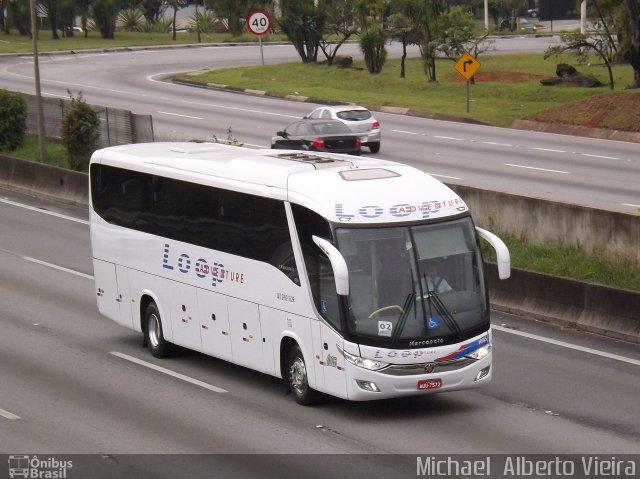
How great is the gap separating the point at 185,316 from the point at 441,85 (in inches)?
1641

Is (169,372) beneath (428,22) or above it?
beneath

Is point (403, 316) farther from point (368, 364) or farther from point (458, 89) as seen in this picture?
point (458, 89)

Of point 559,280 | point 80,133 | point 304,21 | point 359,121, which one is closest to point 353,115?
point 359,121

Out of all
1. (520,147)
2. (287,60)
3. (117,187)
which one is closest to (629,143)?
(520,147)

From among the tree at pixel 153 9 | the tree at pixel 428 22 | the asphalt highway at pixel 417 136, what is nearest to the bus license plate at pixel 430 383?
the asphalt highway at pixel 417 136

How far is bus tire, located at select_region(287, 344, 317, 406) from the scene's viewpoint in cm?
1452

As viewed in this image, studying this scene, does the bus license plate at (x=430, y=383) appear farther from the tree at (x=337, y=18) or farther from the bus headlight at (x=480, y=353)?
the tree at (x=337, y=18)

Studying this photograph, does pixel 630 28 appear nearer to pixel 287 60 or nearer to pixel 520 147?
pixel 520 147

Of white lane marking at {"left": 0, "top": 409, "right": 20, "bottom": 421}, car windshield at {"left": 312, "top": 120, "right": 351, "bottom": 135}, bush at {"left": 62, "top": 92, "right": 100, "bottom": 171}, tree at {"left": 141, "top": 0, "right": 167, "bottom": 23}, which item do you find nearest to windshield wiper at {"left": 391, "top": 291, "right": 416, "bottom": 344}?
white lane marking at {"left": 0, "top": 409, "right": 20, "bottom": 421}

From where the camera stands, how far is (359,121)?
3950cm

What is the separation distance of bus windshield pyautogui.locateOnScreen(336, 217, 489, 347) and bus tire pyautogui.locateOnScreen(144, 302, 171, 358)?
463cm

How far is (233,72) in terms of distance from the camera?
6681 cm

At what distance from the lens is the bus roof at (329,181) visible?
14.0m

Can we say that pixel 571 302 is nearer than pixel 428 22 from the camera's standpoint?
Yes
